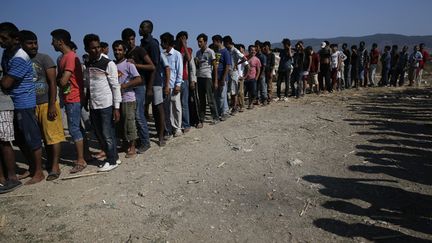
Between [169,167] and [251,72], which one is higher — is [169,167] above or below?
below

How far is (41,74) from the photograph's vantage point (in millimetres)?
4965

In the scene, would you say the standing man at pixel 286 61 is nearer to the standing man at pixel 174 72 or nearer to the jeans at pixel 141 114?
the standing man at pixel 174 72

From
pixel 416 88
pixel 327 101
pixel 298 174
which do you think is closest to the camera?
pixel 298 174

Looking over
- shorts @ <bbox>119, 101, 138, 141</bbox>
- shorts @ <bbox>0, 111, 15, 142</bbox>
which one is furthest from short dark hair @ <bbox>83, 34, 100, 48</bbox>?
shorts @ <bbox>0, 111, 15, 142</bbox>

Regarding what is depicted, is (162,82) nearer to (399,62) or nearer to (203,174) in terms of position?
(203,174)

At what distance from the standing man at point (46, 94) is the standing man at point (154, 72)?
67.5 inches

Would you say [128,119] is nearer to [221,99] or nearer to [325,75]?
[221,99]

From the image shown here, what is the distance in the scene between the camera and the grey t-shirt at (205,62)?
7770 mm

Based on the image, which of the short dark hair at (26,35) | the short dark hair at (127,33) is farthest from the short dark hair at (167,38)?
the short dark hair at (26,35)

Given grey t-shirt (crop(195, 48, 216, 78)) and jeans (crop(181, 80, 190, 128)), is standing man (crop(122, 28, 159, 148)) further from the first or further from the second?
grey t-shirt (crop(195, 48, 216, 78))

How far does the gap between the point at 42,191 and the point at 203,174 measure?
2.35 meters

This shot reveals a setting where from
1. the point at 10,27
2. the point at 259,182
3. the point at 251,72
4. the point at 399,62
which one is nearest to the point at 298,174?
the point at 259,182

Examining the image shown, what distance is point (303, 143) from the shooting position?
21.2ft

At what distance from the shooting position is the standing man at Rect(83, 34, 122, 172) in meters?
5.09
